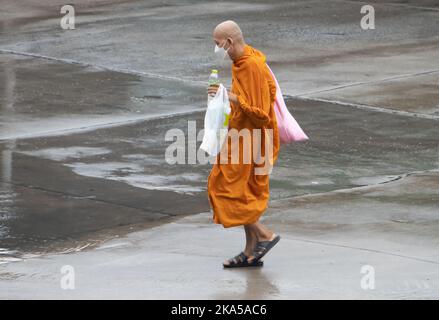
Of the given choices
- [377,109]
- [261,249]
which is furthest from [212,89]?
[377,109]

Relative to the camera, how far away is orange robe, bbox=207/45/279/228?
8297mm

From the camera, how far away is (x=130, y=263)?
342 inches

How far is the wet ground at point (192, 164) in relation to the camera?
8.43m

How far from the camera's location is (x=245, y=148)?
8430 mm

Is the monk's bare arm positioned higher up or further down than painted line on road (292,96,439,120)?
higher up

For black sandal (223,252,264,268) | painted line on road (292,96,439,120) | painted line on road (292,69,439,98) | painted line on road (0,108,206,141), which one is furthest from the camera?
painted line on road (292,69,439,98)

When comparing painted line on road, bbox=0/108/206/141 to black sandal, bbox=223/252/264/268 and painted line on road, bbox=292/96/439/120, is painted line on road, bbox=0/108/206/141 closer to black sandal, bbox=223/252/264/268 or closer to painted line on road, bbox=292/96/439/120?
painted line on road, bbox=292/96/439/120

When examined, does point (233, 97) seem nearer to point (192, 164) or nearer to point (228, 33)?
point (228, 33)

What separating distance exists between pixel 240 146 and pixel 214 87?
0.47 meters

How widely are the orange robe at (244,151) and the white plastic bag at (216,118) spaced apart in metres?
0.09

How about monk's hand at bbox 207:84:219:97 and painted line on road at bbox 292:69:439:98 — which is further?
painted line on road at bbox 292:69:439:98

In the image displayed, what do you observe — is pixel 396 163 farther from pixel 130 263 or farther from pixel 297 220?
pixel 130 263

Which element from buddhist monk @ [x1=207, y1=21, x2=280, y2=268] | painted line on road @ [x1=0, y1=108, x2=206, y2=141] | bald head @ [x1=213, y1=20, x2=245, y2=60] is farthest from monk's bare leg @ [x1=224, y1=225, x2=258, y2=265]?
→ painted line on road @ [x1=0, y1=108, x2=206, y2=141]
